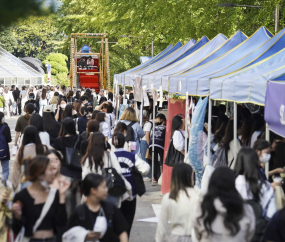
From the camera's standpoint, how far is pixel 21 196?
171 inches

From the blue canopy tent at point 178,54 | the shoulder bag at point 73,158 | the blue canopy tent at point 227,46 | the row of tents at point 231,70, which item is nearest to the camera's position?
the row of tents at point 231,70

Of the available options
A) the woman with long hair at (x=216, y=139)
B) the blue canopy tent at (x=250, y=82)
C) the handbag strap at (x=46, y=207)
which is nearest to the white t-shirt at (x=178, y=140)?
the woman with long hair at (x=216, y=139)

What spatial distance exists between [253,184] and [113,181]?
75.9 inches

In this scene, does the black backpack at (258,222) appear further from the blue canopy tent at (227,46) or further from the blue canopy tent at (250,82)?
the blue canopy tent at (227,46)

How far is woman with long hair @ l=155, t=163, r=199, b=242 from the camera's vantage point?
466 centimetres

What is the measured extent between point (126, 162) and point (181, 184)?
174cm

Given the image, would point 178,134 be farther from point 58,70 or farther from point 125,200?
point 58,70

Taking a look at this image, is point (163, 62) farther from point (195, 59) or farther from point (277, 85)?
point (277, 85)

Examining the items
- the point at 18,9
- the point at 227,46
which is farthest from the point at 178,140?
the point at 18,9

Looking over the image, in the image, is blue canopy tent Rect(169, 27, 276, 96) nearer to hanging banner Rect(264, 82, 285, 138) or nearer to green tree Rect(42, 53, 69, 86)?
hanging banner Rect(264, 82, 285, 138)

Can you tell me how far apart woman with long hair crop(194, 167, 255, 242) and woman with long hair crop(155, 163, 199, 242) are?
74 cm

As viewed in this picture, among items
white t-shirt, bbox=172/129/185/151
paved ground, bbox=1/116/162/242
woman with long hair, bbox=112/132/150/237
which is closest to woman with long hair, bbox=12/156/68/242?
woman with long hair, bbox=112/132/150/237

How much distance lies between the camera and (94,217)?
14.0ft

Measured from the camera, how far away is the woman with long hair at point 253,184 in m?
4.53
